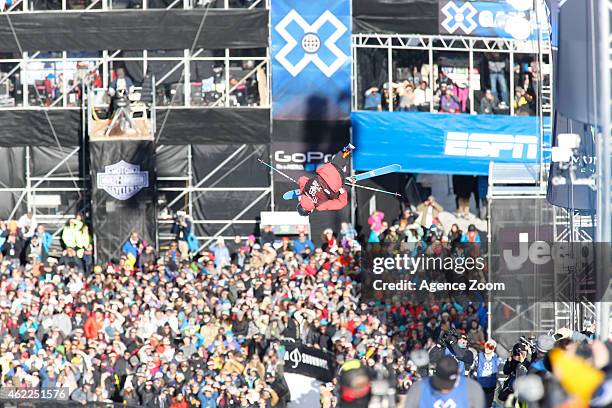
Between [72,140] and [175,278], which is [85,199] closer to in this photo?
[72,140]

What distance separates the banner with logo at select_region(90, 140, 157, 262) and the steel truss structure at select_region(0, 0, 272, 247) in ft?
2.60

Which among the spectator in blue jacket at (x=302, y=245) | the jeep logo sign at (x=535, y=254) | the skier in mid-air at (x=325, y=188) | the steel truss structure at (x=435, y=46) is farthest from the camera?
the steel truss structure at (x=435, y=46)

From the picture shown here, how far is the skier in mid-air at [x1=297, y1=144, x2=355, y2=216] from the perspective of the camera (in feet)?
77.2

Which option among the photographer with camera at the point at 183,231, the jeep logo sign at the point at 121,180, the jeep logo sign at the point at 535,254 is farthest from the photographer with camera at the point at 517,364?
the jeep logo sign at the point at 121,180

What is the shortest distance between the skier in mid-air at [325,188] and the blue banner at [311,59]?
6637 millimetres

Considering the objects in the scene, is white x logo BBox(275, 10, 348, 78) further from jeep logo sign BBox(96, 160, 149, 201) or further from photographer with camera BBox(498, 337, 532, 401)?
photographer with camera BBox(498, 337, 532, 401)

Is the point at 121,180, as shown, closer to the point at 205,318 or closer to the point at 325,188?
the point at 205,318

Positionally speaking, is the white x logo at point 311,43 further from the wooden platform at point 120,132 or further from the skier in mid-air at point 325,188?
the skier in mid-air at point 325,188

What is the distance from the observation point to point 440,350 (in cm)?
2014

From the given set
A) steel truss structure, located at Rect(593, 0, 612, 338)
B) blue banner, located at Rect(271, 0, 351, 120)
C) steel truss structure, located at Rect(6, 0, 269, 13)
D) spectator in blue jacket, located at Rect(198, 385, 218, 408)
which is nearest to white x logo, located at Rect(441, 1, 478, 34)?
blue banner, located at Rect(271, 0, 351, 120)

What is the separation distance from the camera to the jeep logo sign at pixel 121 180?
30219 mm

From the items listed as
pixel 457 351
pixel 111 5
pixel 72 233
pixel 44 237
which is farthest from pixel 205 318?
pixel 111 5

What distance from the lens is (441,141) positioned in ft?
101

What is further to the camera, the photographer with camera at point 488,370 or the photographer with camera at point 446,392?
the photographer with camera at point 488,370
